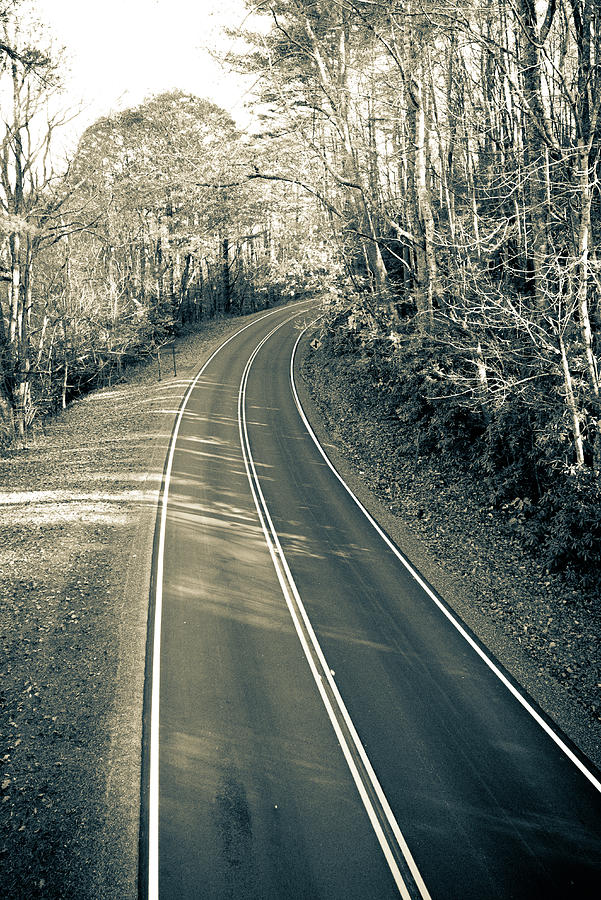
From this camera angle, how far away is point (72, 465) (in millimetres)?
18547

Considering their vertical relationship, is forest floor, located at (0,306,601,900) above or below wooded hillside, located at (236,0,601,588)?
below

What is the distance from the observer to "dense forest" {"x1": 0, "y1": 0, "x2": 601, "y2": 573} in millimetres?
10875

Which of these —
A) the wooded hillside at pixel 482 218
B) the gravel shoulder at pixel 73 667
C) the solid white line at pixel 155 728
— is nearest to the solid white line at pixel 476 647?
the wooded hillside at pixel 482 218

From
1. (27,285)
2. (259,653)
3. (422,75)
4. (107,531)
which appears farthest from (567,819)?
(27,285)

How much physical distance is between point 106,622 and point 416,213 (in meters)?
19.4

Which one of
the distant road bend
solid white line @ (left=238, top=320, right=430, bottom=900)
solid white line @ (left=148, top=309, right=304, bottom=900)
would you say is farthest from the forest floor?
solid white line @ (left=238, top=320, right=430, bottom=900)

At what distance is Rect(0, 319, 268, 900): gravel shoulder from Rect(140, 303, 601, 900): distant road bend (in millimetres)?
386

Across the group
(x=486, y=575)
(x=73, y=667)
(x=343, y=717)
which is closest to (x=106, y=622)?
(x=73, y=667)

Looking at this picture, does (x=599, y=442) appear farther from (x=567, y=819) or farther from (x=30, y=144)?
(x=30, y=144)

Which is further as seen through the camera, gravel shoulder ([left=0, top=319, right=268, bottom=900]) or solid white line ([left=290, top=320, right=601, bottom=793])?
solid white line ([left=290, top=320, right=601, bottom=793])

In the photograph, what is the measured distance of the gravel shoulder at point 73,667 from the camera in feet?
20.1

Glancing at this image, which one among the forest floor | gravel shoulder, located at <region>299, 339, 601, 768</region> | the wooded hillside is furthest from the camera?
the wooded hillside

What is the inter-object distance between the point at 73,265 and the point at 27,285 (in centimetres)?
730

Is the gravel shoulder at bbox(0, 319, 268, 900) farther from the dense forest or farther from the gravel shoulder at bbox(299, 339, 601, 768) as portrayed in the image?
the dense forest
